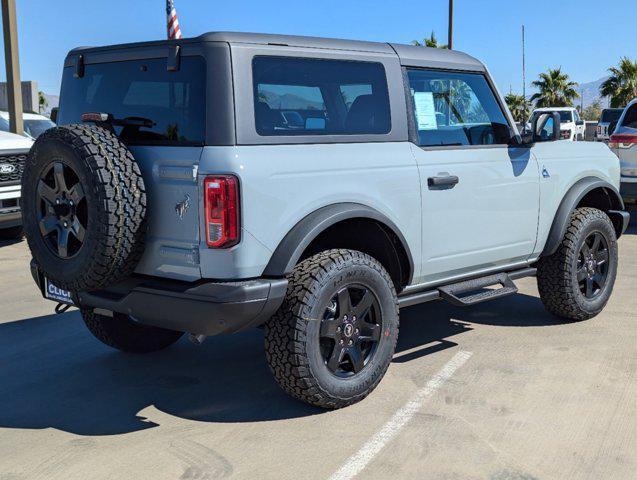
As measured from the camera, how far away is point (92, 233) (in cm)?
359

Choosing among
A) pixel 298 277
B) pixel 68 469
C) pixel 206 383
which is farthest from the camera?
pixel 206 383

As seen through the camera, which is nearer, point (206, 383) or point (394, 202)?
point (394, 202)

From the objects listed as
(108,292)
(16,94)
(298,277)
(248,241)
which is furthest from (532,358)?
(16,94)

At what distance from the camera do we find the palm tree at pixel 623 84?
45.8m

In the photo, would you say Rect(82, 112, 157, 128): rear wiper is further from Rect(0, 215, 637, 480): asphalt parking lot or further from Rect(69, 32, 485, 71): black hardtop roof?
Rect(0, 215, 637, 480): asphalt parking lot

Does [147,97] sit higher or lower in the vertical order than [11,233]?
higher

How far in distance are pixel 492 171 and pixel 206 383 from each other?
7.15 feet

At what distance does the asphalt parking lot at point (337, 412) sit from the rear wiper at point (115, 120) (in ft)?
4.91

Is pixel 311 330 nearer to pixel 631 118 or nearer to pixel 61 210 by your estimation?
pixel 61 210

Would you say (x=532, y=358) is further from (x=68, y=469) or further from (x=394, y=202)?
(x=68, y=469)

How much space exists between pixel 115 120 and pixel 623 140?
27.3ft

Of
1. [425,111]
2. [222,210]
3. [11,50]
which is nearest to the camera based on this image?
[222,210]

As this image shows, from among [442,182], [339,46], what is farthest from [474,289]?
[339,46]

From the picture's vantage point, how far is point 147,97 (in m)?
4.00
